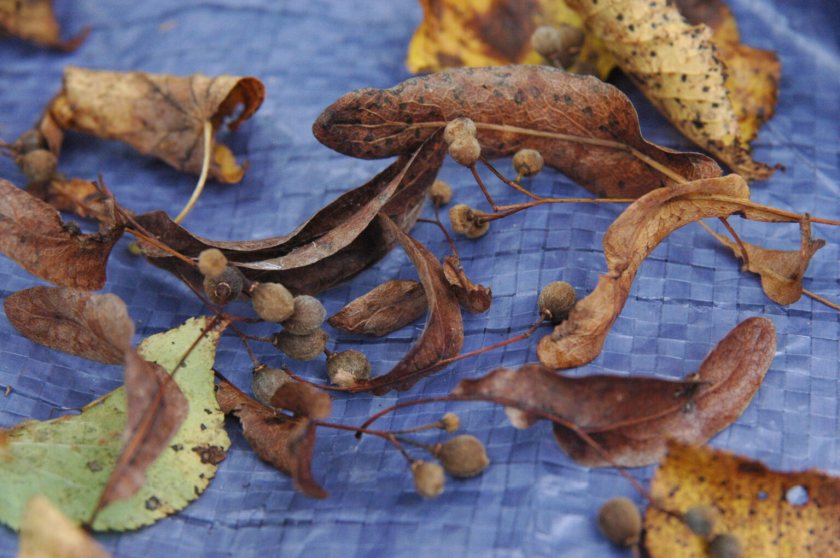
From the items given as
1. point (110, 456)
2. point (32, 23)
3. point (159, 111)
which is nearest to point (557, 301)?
point (110, 456)

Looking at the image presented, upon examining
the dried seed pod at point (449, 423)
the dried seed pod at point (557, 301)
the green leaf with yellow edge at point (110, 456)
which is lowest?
the green leaf with yellow edge at point (110, 456)

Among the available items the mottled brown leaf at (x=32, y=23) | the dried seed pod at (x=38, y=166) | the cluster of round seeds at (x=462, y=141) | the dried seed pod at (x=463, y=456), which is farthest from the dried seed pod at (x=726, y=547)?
the mottled brown leaf at (x=32, y=23)

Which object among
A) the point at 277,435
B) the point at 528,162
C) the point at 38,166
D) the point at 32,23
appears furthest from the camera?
the point at 32,23

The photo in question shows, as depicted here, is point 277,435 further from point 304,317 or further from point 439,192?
point 439,192

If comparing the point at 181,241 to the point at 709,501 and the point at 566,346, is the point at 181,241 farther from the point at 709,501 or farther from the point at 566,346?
the point at 709,501

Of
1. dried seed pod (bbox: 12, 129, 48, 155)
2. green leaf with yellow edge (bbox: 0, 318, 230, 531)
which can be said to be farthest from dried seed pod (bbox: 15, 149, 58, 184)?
green leaf with yellow edge (bbox: 0, 318, 230, 531)

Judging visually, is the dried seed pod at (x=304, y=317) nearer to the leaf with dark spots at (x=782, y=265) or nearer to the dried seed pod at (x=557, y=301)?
the dried seed pod at (x=557, y=301)

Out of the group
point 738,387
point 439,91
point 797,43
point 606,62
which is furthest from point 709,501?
→ point 797,43
